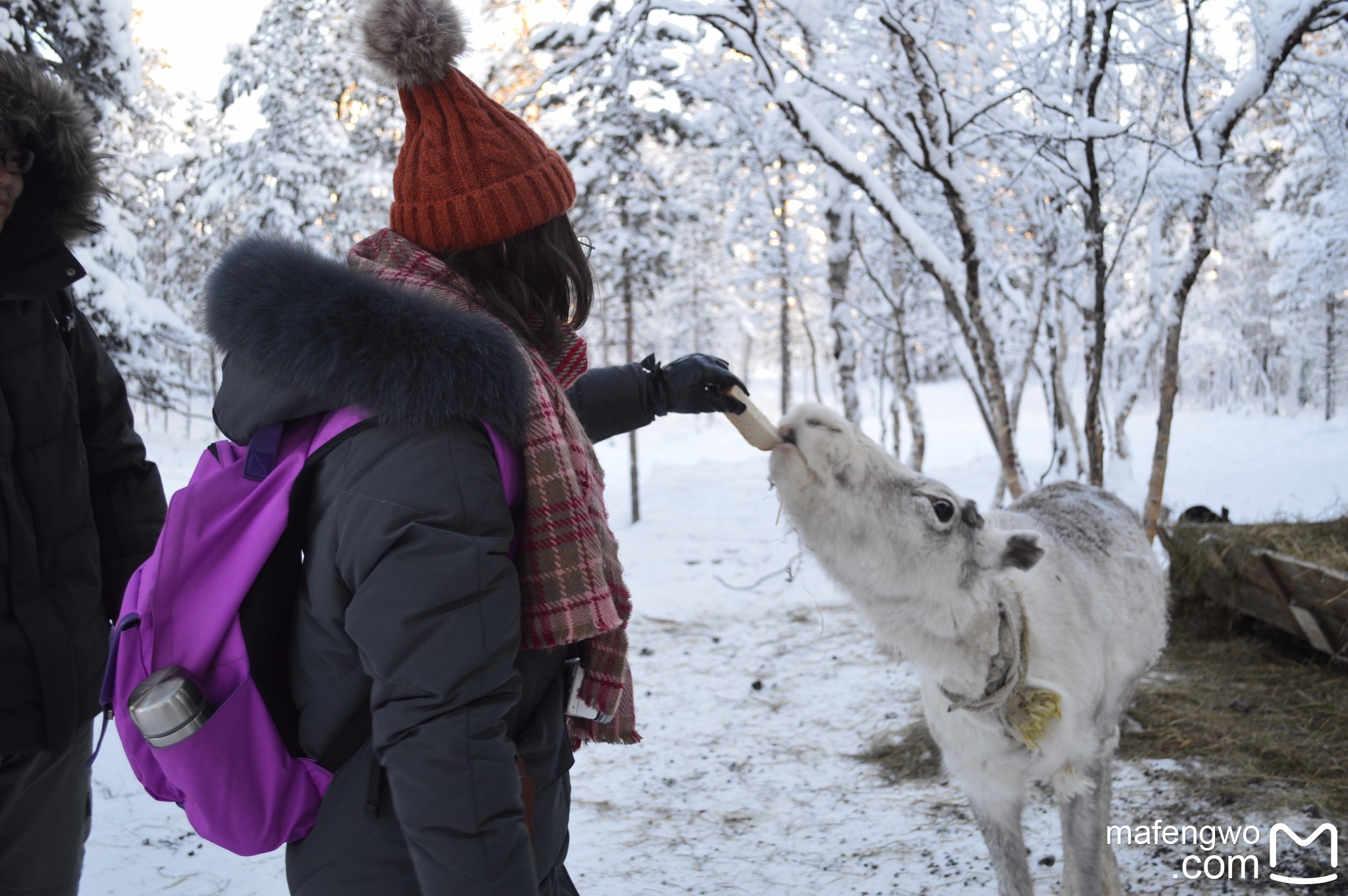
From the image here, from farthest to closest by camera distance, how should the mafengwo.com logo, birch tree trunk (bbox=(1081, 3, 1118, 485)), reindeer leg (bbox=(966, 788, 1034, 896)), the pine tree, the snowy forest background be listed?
the pine tree → the snowy forest background → birch tree trunk (bbox=(1081, 3, 1118, 485)) → the mafengwo.com logo → reindeer leg (bbox=(966, 788, 1034, 896))

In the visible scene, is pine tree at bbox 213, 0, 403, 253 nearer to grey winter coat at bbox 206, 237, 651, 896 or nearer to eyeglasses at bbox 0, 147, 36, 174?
eyeglasses at bbox 0, 147, 36, 174

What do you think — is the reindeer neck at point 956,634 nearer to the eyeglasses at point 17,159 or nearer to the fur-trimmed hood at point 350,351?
the fur-trimmed hood at point 350,351

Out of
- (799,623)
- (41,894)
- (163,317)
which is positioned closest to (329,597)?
(41,894)

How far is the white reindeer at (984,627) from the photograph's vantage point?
7.38ft

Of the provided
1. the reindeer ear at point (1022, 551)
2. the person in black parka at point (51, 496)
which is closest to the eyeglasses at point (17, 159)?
the person in black parka at point (51, 496)

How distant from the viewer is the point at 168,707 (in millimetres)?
1132

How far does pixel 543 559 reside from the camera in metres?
1.27

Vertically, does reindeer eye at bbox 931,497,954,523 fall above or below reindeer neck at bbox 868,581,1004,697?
above

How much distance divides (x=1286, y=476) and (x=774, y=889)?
14695 millimetres

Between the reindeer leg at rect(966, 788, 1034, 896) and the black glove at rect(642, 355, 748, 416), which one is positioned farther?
the reindeer leg at rect(966, 788, 1034, 896)

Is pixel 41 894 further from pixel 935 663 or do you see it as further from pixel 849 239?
pixel 849 239

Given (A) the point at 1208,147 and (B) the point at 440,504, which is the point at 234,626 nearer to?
(B) the point at 440,504

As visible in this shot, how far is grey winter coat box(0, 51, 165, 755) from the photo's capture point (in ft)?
5.99

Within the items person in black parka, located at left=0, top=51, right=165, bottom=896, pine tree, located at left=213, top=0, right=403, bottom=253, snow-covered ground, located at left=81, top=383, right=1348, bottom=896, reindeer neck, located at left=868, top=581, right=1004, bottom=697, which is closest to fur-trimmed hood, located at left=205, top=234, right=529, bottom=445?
person in black parka, located at left=0, top=51, right=165, bottom=896
